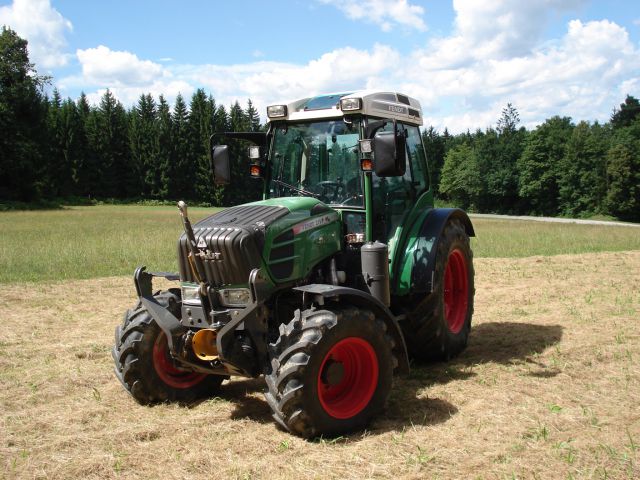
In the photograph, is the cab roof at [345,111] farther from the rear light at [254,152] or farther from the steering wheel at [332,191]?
the steering wheel at [332,191]

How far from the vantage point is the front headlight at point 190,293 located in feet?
16.9

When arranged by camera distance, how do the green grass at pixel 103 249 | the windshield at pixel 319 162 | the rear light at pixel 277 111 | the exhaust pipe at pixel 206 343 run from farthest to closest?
the green grass at pixel 103 249 < the rear light at pixel 277 111 < the windshield at pixel 319 162 < the exhaust pipe at pixel 206 343

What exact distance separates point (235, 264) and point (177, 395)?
4.83 feet

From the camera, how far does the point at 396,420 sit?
5090mm

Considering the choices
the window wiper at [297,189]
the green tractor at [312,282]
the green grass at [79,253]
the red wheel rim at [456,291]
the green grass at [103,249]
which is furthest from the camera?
the green grass at [103,249]

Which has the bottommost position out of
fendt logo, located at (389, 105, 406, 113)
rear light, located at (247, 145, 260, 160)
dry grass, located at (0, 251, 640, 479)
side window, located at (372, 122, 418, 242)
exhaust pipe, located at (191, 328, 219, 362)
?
dry grass, located at (0, 251, 640, 479)

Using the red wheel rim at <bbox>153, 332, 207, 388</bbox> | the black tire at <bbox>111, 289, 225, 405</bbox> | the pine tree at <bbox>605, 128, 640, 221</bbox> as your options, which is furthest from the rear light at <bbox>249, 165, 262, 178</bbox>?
the pine tree at <bbox>605, 128, 640, 221</bbox>

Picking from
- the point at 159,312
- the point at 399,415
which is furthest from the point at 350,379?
the point at 159,312

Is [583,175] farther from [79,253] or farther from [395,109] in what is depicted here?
[395,109]

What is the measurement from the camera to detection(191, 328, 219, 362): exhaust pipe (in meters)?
4.93

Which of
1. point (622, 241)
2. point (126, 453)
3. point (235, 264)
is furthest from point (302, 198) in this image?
point (622, 241)

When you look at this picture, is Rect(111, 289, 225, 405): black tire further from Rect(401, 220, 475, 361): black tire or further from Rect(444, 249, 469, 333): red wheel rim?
Rect(444, 249, 469, 333): red wheel rim

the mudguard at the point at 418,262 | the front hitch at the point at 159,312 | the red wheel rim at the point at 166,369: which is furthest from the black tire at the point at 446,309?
the front hitch at the point at 159,312

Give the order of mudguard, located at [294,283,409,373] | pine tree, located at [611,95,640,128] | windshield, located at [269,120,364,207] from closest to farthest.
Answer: mudguard, located at [294,283,409,373]
windshield, located at [269,120,364,207]
pine tree, located at [611,95,640,128]
